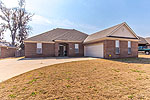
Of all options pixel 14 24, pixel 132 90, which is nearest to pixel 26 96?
pixel 132 90

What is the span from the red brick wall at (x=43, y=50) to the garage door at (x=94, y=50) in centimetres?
721

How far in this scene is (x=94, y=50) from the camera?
1609 cm

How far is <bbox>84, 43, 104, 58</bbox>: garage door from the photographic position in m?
14.3

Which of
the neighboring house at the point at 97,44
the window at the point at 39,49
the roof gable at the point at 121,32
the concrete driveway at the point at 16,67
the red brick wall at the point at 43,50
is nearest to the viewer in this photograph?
the concrete driveway at the point at 16,67

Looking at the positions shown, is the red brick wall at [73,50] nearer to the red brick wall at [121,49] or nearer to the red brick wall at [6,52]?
the red brick wall at [121,49]

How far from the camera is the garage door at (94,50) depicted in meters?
14.3

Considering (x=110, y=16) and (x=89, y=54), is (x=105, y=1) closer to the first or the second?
(x=110, y=16)

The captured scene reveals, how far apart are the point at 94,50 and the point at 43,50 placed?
9993 millimetres

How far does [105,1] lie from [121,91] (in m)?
13.6

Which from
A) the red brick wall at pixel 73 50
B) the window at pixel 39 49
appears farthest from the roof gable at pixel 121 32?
the window at pixel 39 49

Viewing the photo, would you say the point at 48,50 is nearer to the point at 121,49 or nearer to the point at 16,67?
the point at 16,67

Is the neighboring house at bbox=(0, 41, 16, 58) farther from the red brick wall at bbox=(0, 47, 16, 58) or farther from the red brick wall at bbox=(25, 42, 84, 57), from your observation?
the red brick wall at bbox=(25, 42, 84, 57)

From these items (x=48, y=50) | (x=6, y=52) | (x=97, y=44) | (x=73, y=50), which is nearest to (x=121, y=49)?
(x=97, y=44)

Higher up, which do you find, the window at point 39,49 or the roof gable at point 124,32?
the roof gable at point 124,32
